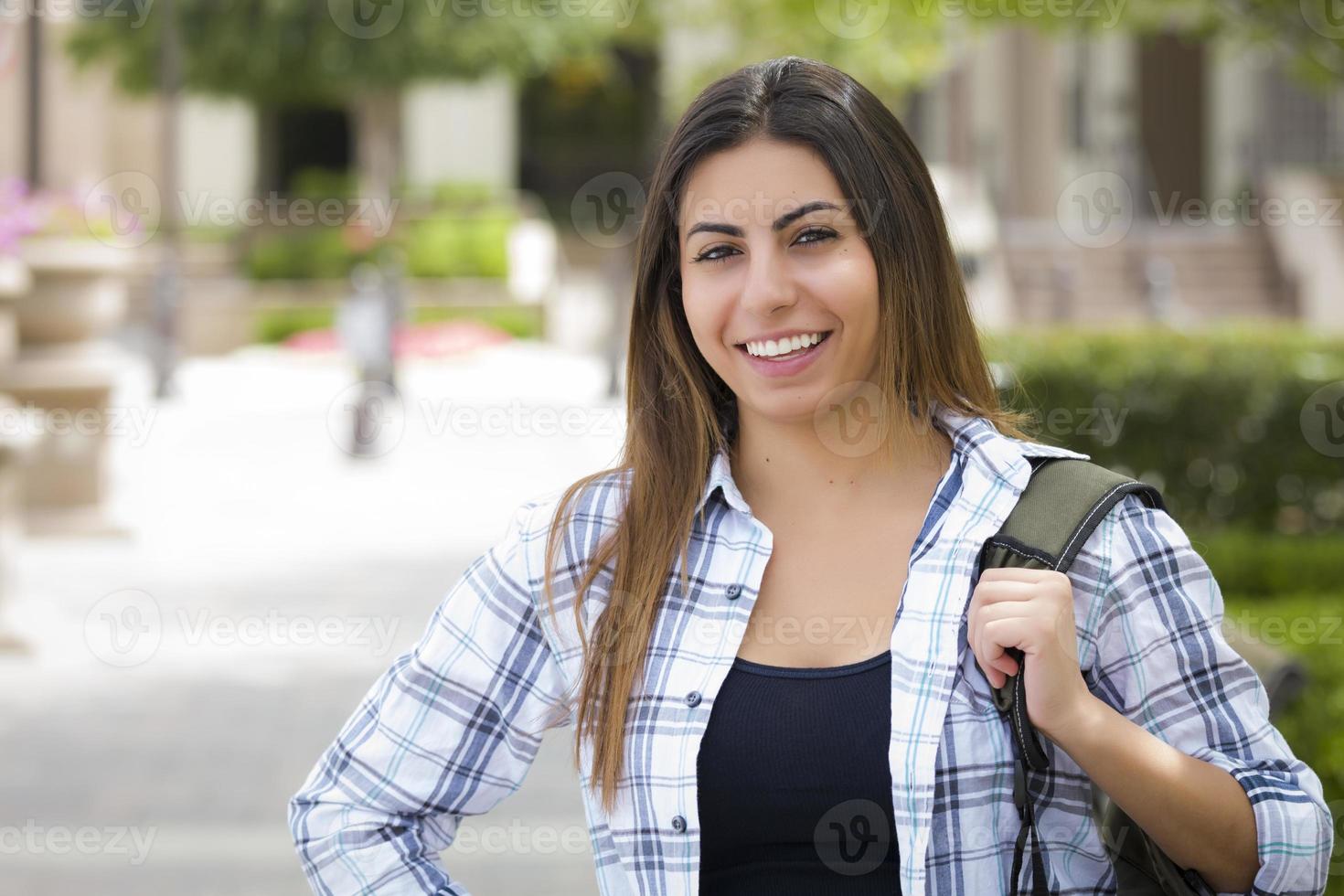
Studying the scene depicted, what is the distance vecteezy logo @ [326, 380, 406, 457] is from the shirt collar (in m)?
11.5

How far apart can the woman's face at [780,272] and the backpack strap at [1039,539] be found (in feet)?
1.02

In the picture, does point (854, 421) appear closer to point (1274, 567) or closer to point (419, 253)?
point (1274, 567)

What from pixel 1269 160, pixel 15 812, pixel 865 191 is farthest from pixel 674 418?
pixel 1269 160

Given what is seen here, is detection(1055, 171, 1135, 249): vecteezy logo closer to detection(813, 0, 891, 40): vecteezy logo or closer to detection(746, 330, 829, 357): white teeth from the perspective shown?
detection(813, 0, 891, 40): vecteezy logo

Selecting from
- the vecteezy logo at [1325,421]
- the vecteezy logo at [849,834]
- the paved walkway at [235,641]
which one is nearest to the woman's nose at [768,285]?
the vecteezy logo at [849,834]

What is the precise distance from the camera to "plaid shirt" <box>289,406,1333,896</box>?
1955 mm

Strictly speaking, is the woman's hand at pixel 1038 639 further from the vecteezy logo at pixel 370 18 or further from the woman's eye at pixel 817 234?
the vecteezy logo at pixel 370 18

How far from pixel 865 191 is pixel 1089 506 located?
0.49 metres

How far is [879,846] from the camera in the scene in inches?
77.5

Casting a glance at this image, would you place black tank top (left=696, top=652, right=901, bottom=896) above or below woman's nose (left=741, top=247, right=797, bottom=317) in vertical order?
below

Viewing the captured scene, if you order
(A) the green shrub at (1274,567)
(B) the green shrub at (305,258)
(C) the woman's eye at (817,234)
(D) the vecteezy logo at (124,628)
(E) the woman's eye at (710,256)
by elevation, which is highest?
(B) the green shrub at (305,258)

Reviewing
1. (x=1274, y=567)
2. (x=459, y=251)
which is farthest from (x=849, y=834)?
(x=459, y=251)

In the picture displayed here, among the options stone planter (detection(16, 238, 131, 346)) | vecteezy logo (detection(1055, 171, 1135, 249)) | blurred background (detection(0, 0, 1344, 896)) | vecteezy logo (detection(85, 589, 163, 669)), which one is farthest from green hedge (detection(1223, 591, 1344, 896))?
vecteezy logo (detection(1055, 171, 1135, 249))

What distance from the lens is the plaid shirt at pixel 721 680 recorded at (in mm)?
1955
